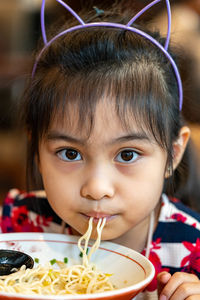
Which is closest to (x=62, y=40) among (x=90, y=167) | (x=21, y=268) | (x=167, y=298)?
(x=90, y=167)

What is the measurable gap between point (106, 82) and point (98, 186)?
289 millimetres

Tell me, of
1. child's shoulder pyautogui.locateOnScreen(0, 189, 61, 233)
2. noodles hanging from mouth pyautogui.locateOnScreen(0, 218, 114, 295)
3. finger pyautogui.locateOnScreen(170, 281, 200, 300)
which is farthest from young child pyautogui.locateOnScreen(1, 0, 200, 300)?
child's shoulder pyautogui.locateOnScreen(0, 189, 61, 233)

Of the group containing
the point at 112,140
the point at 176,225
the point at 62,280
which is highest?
the point at 112,140

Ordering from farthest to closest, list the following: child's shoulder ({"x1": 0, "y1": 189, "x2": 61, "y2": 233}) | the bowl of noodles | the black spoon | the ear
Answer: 1. child's shoulder ({"x1": 0, "y1": 189, "x2": 61, "y2": 233})
2. the ear
3. the black spoon
4. the bowl of noodles

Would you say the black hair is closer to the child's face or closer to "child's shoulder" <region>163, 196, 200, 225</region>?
the child's face

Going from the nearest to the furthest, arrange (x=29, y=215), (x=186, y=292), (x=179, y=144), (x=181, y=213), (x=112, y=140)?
(x=186, y=292), (x=112, y=140), (x=179, y=144), (x=181, y=213), (x=29, y=215)

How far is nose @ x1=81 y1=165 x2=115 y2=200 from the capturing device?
1064 mm

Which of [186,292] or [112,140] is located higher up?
[112,140]

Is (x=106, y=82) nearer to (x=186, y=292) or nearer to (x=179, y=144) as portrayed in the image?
(x=179, y=144)

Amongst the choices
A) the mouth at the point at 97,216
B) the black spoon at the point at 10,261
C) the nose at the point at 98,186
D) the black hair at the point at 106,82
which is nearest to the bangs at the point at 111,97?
the black hair at the point at 106,82

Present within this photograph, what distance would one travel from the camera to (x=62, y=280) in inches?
41.3

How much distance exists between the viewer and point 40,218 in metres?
1.69

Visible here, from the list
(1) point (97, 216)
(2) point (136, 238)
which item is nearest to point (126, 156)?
(1) point (97, 216)

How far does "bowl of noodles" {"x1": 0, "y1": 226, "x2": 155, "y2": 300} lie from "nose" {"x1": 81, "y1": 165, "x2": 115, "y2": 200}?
5.4 inches
